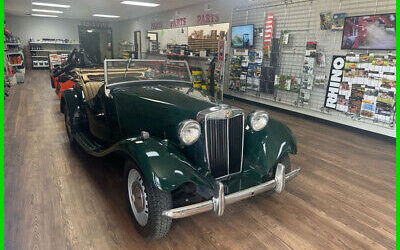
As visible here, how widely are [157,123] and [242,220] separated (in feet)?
3.64

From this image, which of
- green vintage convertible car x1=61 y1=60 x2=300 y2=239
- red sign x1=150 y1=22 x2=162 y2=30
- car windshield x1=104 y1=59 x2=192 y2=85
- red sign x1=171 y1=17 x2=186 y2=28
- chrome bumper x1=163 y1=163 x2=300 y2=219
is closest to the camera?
chrome bumper x1=163 y1=163 x2=300 y2=219

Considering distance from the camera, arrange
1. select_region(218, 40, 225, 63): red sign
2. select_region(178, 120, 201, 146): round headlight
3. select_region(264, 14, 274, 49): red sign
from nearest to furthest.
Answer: select_region(178, 120, 201, 146): round headlight < select_region(264, 14, 274, 49): red sign < select_region(218, 40, 225, 63): red sign

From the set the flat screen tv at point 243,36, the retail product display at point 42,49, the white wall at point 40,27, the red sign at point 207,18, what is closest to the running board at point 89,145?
the flat screen tv at point 243,36

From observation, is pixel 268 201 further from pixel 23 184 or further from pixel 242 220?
pixel 23 184

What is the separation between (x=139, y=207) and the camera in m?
1.94

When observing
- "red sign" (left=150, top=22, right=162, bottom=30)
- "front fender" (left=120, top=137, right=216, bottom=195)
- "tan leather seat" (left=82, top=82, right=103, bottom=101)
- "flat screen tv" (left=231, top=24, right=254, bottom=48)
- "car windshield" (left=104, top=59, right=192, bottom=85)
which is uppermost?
"red sign" (left=150, top=22, right=162, bottom=30)

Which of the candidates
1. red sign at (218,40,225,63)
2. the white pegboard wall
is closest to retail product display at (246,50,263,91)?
the white pegboard wall

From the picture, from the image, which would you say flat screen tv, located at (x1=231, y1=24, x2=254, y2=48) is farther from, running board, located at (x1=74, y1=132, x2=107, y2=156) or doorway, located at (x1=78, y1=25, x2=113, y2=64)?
doorway, located at (x1=78, y1=25, x2=113, y2=64)

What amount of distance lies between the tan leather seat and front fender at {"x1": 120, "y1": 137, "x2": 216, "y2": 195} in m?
1.75

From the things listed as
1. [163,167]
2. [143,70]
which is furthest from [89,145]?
[163,167]

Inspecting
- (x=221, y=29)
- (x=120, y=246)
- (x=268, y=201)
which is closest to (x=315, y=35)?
(x=221, y=29)

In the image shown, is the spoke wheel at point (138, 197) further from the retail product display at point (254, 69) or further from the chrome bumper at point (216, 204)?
the retail product display at point (254, 69)

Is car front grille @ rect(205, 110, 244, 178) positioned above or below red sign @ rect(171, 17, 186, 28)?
below

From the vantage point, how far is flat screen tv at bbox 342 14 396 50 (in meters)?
3.99
